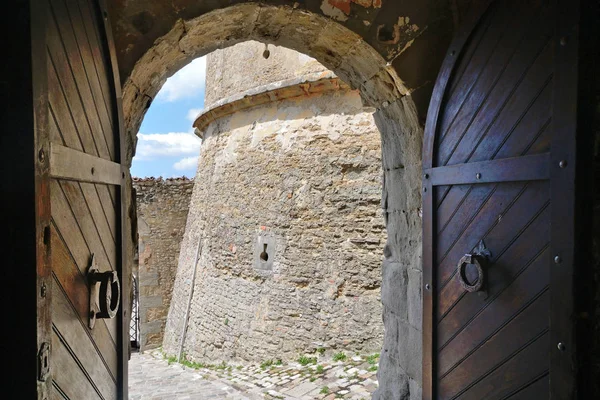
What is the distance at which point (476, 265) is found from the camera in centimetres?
169

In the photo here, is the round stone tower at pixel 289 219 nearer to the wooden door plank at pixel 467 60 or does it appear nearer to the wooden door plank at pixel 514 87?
the wooden door plank at pixel 467 60

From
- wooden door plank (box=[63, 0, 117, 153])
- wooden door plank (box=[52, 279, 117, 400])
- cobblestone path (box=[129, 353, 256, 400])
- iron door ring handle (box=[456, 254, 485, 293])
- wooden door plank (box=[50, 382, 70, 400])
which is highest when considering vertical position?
wooden door plank (box=[63, 0, 117, 153])

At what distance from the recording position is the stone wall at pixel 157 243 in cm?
1117

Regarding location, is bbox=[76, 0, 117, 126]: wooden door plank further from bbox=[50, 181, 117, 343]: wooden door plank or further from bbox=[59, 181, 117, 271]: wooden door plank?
bbox=[50, 181, 117, 343]: wooden door plank

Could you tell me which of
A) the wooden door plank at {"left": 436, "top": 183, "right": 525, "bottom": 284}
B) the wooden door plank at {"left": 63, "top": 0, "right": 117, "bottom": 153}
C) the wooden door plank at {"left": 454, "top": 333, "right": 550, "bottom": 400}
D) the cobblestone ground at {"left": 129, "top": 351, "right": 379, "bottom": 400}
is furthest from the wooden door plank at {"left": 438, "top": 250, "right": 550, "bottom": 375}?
the cobblestone ground at {"left": 129, "top": 351, "right": 379, "bottom": 400}

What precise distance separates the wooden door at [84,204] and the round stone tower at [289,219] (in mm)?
4061

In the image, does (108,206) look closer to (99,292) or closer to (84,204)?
(84,204)

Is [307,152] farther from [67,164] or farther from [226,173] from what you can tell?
[67,164]

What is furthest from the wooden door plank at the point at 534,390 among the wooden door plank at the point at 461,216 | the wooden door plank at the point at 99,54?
the wooden door plank at the point at 99,54

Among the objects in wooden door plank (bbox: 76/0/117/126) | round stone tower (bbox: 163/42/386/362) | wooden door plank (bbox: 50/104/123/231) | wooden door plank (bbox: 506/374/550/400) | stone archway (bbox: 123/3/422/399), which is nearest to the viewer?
wooden door plank (bbox: 50/104/123/231)

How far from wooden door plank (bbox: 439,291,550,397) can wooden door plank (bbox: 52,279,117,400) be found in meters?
1.50

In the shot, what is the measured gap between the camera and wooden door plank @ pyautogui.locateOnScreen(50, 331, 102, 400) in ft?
3.98

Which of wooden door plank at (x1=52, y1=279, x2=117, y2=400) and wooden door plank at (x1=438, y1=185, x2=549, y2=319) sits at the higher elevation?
wooden door plank at (x1=438, y1=185, x2=549, y2=319)

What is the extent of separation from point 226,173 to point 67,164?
6.00 metres
